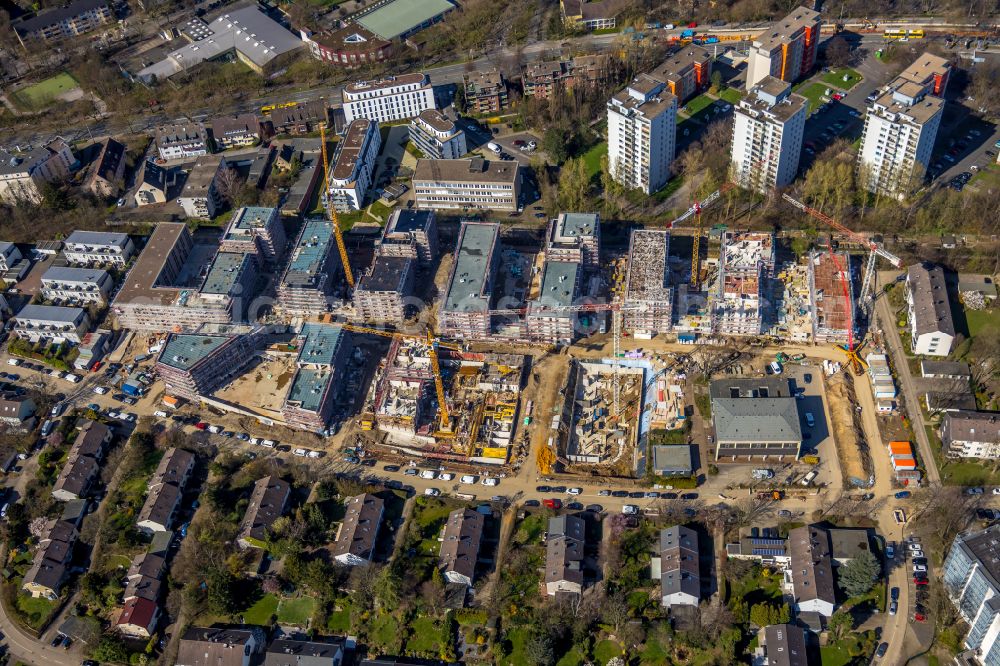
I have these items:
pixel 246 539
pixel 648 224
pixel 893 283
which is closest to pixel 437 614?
→ pixel 246 539

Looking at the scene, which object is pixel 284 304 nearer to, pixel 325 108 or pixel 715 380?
pixel 325 108

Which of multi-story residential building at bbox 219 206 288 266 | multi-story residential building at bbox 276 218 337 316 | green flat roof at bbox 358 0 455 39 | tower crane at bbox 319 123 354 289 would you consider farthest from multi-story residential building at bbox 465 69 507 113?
multi-story residential building at bbox 219 206 288 266

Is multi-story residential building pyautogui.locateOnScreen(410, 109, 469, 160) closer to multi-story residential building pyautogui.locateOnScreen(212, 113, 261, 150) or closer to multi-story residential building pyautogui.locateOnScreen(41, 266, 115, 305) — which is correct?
multi-story residential building pyautogui.locateOnScreen(212, 113, 261, 150)

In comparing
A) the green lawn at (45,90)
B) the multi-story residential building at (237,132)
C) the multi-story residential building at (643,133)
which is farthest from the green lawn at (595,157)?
the green lawn at (45,90)

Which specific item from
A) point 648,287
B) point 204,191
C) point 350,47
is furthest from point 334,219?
point 350,47

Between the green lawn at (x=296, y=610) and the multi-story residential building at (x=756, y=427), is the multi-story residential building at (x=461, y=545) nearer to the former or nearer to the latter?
the green lawn at (x=296, y=610)

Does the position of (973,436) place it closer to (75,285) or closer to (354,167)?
(354,167)
